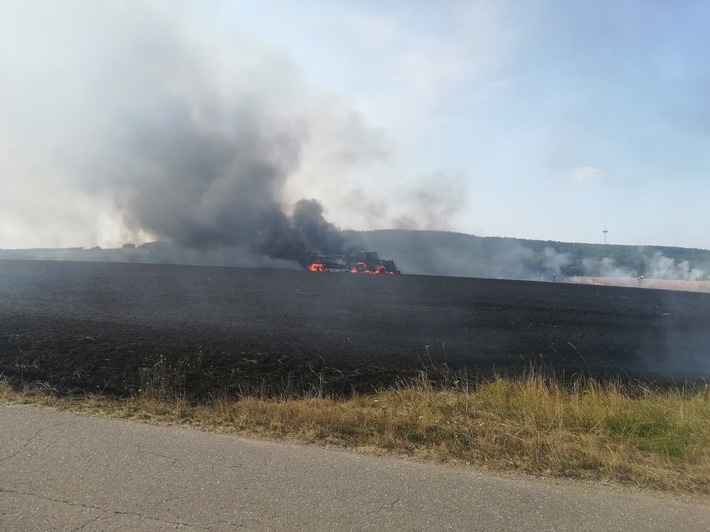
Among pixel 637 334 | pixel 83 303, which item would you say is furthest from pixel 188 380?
pixel 637 334

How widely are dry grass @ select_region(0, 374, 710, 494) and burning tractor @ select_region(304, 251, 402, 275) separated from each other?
13951 cm

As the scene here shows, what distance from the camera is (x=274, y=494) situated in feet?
15.0

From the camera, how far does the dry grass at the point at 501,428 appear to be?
221 inches

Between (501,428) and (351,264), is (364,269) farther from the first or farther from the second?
(501,428)

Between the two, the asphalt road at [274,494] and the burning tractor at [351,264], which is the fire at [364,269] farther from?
the asphalt road at [274,494]

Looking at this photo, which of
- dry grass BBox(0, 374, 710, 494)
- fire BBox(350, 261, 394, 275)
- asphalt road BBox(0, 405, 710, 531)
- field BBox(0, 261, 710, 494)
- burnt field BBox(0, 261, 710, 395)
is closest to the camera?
asphalt road BBox(0, 405, 710, 531)

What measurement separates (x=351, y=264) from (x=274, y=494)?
503 feet

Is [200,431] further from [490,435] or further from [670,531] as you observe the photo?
[670,531]

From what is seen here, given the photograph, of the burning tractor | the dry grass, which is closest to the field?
the dry grass

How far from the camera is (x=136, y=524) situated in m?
4.05

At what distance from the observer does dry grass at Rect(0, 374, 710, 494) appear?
18.4 ft

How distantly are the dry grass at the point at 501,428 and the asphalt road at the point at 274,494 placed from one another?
0.51 metres

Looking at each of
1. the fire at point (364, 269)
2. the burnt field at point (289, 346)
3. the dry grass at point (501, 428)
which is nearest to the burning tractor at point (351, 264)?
the fire at point (364, 269)

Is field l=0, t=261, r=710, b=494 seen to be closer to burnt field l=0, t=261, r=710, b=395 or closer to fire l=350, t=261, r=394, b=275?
burnt field l=0, t=261, r=710, b=395
